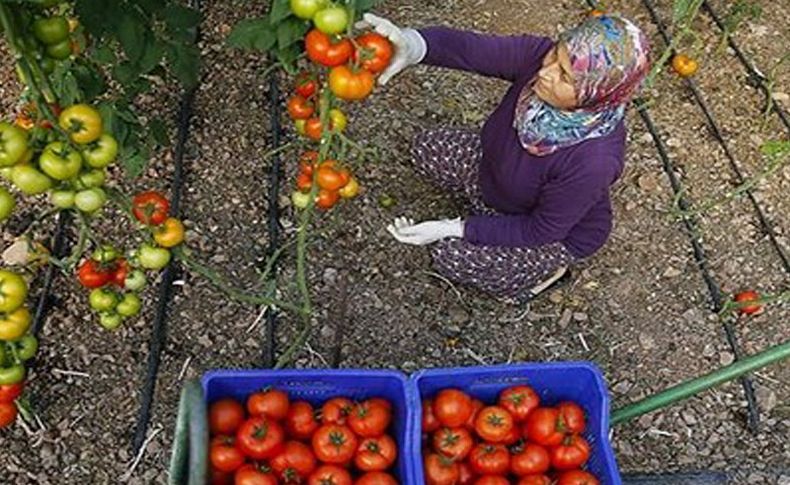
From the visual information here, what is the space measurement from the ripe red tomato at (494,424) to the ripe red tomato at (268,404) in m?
0.38

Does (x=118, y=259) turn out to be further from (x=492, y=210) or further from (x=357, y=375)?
Result: (x=492, y=210)

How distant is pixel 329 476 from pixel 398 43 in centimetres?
82

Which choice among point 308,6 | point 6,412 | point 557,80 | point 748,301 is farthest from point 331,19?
point 748,301

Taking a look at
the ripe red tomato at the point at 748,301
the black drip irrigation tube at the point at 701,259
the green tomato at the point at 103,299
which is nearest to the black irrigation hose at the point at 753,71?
the black drip irrigation tube at the point at 701,259

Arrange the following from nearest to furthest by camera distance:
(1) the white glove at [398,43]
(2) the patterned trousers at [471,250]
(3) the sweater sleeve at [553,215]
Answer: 1. (1) the white glove at [398,43]
2. (3) the sweater sleeve at [553,215]
3. (2) the patterned trousers at [471,250]

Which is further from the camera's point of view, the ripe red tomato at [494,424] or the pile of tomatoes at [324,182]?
the ripe red tomato at [494,424]

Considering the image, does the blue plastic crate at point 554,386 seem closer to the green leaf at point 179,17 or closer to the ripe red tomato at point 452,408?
the ripe red tomato at point 452,408

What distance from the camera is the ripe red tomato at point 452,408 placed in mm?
1820

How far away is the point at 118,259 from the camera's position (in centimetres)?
174

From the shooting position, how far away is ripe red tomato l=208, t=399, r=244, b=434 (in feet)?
5.87

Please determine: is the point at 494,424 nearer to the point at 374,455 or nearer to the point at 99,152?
the point at 374,455

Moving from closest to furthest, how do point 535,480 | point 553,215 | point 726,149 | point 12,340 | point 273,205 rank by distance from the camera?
point 12,340 < point 535,480 < point 553,215 < point 273,205 < point 726,149

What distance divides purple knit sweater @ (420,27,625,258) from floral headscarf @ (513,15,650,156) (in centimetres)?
4

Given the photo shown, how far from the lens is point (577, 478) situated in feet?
5.90
